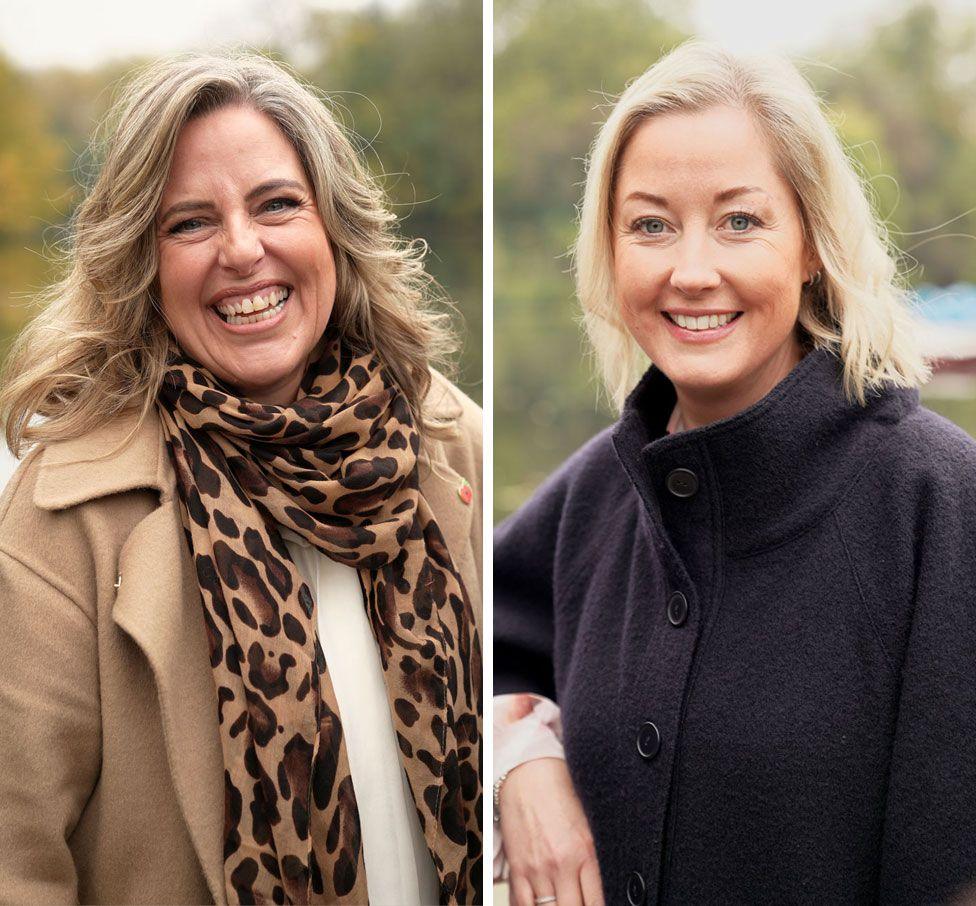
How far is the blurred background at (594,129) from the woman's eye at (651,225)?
12.5 ft

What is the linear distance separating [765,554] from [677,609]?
0.18 m

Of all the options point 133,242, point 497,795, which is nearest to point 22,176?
point 133,242

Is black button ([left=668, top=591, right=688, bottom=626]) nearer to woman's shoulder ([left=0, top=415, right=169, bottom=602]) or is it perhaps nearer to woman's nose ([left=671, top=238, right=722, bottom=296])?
woman's nose ([left=671, top=238, right=722, bottom=296])

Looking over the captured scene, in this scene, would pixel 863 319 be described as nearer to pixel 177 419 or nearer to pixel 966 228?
pixel 177 419

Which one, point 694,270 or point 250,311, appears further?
point 250,311

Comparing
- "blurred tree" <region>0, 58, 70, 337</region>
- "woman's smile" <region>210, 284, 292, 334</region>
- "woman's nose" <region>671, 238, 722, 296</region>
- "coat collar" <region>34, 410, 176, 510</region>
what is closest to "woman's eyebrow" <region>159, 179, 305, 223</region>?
"woman's smile" <region>210, 284, 292, 334</region>

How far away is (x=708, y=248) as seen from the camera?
187 centimetres

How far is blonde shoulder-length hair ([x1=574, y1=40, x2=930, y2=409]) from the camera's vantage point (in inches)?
73.4

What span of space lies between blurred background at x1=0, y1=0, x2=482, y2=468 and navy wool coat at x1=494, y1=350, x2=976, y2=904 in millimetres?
1085

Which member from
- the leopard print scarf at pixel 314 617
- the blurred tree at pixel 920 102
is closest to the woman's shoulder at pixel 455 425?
the leopard print scarf at pixel 314 617

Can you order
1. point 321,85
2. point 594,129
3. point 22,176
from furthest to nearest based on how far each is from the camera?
point 594,129
point 22,176
point 321,85

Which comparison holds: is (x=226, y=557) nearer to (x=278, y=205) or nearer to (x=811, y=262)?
(x=278, y=205)

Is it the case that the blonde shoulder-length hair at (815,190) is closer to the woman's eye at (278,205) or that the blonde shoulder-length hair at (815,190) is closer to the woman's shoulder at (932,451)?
the woman's shoulder at (932,451)

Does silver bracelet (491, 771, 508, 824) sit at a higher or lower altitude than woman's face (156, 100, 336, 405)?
lower
